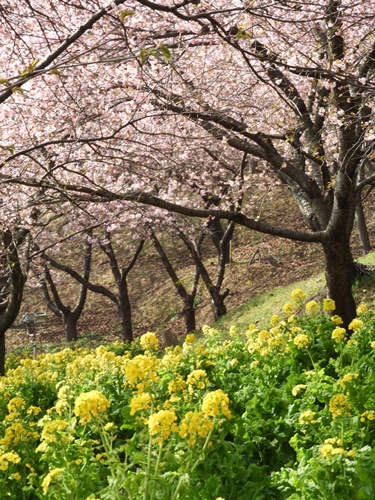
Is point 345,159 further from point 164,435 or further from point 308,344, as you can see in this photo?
point 164,435

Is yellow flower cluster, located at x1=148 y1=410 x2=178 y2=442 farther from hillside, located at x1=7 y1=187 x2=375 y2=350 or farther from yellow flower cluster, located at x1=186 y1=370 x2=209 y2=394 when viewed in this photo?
hillside, located at x1=7 y1=187 x2=375 y2=350

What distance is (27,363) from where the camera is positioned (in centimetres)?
816

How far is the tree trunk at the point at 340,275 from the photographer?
30.2ft

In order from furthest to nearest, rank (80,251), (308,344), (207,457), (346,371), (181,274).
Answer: (80,251), (181,274), (308,344), (346,371), (207,457)

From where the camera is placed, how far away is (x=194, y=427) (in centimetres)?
337

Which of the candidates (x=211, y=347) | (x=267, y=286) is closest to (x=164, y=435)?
(x=211, y=347)

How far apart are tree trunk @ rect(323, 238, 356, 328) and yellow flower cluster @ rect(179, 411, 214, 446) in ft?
20.1

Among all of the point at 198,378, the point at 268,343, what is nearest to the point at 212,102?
the point at 268,343

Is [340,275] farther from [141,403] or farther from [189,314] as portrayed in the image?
[189,314]

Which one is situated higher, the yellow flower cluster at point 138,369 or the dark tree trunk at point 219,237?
the dark tree trunk at point 219,237

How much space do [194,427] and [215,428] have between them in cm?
54

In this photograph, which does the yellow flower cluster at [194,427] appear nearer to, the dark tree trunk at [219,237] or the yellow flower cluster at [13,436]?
the yellow flower cluster at [13,436]

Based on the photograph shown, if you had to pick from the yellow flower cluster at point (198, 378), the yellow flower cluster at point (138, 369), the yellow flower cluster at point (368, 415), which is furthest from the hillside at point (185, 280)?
the yellow flower cluster at point (138, 369)

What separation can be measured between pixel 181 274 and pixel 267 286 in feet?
17.1
